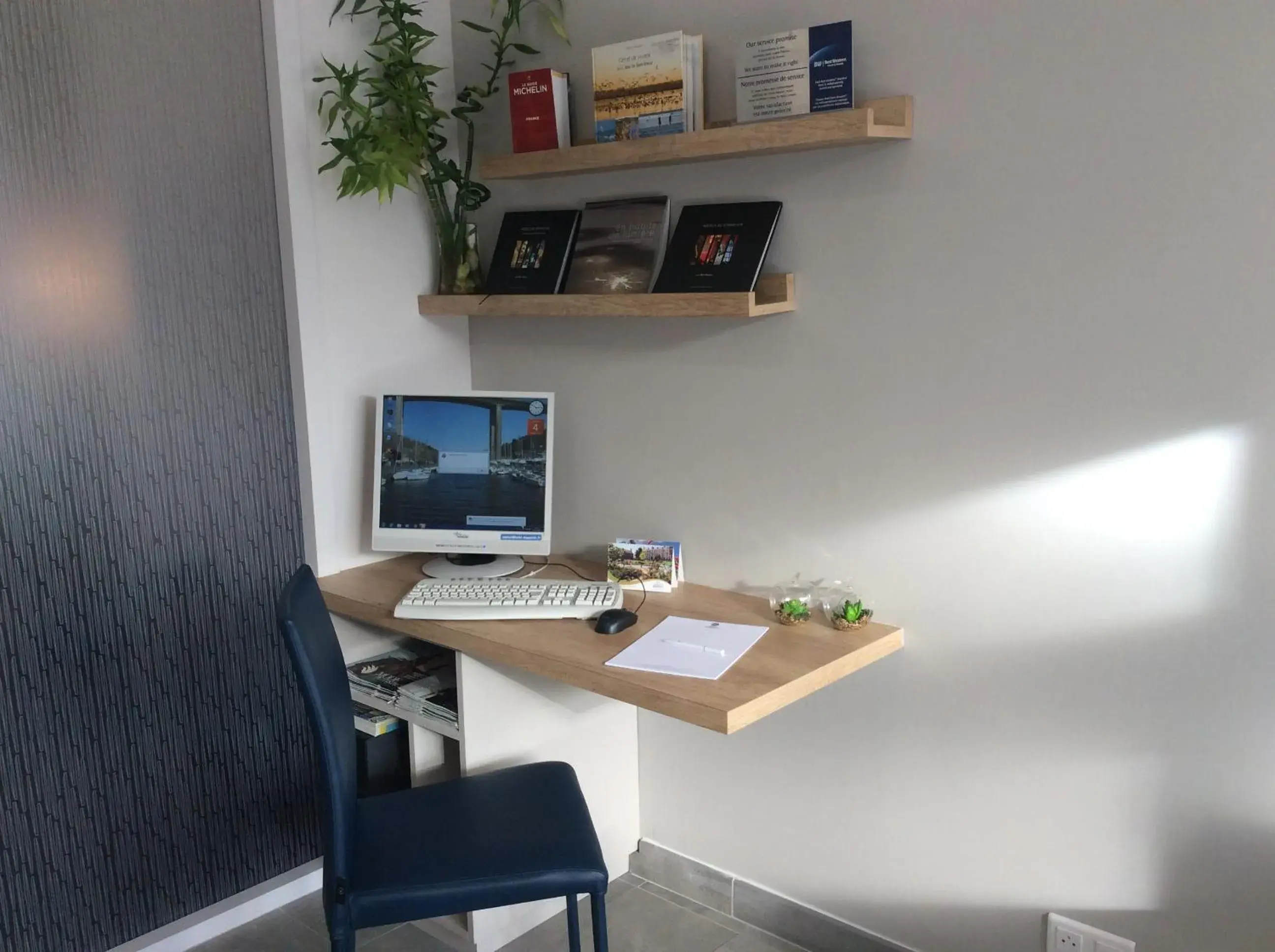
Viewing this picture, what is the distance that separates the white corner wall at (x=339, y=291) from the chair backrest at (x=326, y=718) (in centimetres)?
72

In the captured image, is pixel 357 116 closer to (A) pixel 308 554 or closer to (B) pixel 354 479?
(B) pixel 354 479

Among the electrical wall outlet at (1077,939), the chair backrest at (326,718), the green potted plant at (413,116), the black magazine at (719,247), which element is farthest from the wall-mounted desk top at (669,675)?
the green potted plant at (413,116)

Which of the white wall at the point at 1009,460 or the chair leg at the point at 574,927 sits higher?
the white wall at the point at 1009,460

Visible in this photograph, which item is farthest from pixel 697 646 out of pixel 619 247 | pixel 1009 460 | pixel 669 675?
pixel 619 247

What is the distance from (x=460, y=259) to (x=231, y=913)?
65.9 inches

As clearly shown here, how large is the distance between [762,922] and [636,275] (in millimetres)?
1493

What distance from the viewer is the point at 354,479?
8.90ft

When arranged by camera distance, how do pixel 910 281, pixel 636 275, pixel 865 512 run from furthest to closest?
pixel 636 275
pixel 865 512
pixel 910 281

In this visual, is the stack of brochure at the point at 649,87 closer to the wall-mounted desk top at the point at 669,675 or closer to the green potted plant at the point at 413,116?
the green potted plant at the point at 413,116

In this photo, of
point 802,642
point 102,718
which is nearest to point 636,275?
point 802,642

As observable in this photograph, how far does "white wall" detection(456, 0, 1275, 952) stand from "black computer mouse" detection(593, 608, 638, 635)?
34 centimetres

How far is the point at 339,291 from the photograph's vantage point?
103 inches

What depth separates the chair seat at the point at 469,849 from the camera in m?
1.82

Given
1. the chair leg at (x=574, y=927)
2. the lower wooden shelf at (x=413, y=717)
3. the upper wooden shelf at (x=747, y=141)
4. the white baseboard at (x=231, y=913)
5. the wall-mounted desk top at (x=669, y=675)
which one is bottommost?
the white baseboard at (x=231, y=913)
